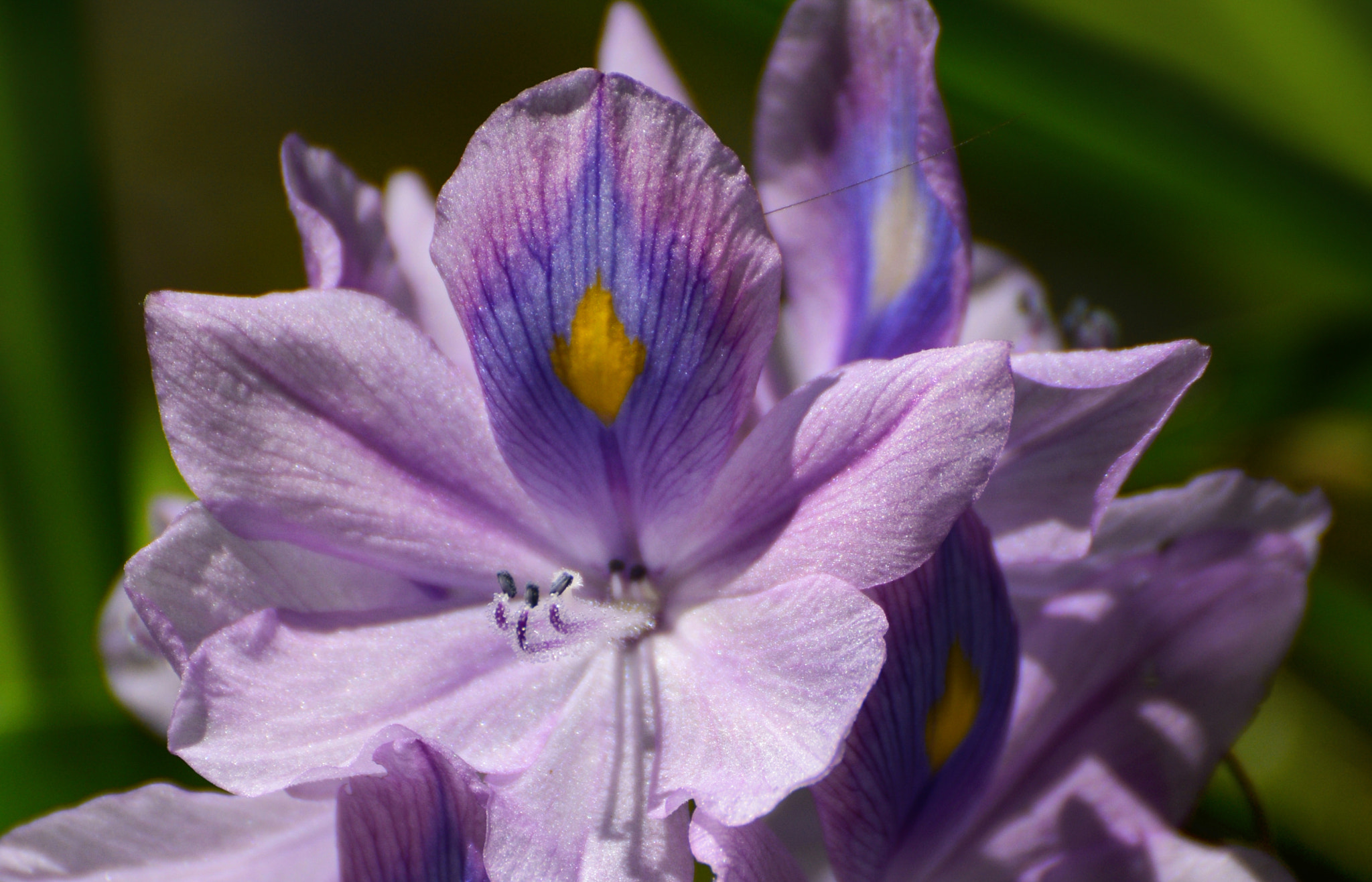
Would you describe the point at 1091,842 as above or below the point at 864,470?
below

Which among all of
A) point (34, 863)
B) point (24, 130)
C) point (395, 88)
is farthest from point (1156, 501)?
point (395, 88)

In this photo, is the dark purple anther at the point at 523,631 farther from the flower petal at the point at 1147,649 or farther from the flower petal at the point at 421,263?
the flower petal at the point at 1147,649

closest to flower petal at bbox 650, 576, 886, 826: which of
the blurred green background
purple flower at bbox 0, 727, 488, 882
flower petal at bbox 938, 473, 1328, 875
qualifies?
purple flower at bbox 0, 727, 488, 882

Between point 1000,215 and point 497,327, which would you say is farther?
point 1000,215

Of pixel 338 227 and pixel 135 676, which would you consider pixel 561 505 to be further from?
pixel 135 676

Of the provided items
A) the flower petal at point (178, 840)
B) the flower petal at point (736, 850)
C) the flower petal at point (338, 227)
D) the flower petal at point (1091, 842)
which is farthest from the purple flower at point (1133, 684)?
the flower petal at point (338, 227)

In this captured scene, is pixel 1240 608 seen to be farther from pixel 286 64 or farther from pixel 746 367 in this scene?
pixel 286 64

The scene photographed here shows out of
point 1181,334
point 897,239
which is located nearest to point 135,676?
point 897,239
